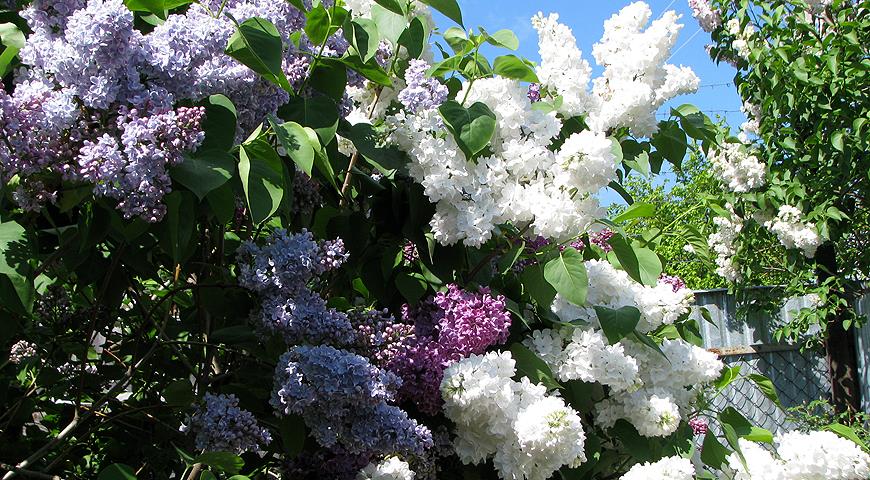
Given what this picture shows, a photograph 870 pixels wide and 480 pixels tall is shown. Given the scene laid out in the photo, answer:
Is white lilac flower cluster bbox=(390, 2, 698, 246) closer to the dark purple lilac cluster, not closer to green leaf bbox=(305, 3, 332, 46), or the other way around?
the dark purple lilac cluster

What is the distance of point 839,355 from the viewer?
5.54 meters

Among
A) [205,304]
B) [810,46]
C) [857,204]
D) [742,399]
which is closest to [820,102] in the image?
[810,46]

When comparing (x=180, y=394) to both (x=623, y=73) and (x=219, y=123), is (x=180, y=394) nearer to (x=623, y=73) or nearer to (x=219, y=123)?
(x=219, y=123)

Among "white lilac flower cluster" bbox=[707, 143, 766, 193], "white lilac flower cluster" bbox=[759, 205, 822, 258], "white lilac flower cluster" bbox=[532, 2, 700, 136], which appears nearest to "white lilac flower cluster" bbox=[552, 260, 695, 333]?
"white lilac flower cluster" bbox=[532, 2, 700, 136]

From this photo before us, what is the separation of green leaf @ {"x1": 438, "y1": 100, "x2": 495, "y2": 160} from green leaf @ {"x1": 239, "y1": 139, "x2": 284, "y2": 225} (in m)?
0.37

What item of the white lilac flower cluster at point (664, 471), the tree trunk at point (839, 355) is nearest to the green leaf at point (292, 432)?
the white lilac flower cluster at point (664, 471)

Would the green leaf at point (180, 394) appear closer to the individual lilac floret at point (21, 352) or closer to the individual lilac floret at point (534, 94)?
the individual lilac floret at point (21, 352)

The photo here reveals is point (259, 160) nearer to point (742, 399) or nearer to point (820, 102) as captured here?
point (820, 102)

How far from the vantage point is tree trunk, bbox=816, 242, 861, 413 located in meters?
5.45

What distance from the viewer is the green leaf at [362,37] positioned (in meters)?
1.38

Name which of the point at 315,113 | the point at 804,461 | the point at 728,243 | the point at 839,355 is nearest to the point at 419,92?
the point at 315,113

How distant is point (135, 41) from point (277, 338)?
48 centimetres

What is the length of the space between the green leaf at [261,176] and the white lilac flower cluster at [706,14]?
5.11 meters

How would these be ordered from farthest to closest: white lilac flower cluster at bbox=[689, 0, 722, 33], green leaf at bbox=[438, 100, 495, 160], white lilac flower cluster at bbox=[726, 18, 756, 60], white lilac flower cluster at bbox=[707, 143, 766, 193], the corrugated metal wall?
the corrugated metal wall
white lilac flower cluster at bbox=[689, 0, 722, 33]
white lilac flower cluster at bbox=[707, 143, 766, 193]
white lilac flower cluster at bbox=[726, 18, 756, 60]
green leaf at bbox=[438, 100, 495, 160]
